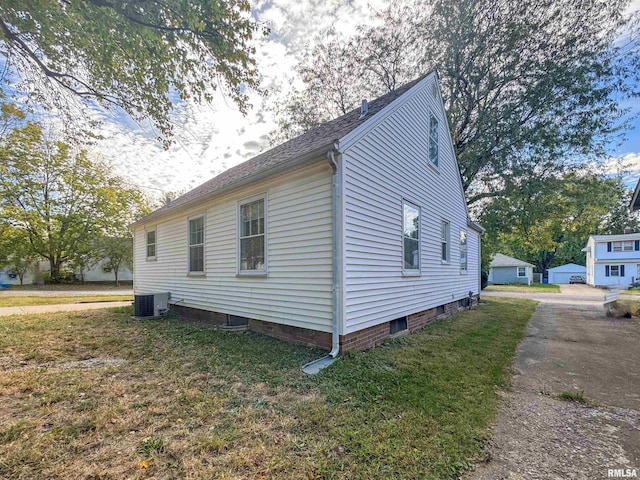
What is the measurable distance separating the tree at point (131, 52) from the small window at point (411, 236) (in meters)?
4.36

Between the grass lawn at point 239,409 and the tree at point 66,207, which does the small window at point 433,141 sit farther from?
the tree at point 66,207

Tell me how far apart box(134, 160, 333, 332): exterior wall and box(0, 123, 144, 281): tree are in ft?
71.5

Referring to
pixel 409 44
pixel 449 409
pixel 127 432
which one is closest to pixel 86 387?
pixel 127 432

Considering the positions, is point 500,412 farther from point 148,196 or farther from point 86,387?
point 148,196

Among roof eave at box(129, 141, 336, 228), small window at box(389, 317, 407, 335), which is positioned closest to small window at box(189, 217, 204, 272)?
roof eave at box(129, 141, 336, 228)

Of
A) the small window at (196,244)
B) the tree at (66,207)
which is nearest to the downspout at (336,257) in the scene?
the small window at (196,244)

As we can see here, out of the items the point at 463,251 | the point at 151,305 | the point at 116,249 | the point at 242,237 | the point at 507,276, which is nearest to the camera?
the point at 242,237

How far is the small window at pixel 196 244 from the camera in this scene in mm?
8405

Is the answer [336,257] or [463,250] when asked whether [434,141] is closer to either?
[463,250]

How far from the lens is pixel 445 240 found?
9.52 m

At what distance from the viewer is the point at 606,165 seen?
13266 millimetres

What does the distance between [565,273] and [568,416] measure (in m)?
48.4

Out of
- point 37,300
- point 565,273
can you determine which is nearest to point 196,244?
point 37,300

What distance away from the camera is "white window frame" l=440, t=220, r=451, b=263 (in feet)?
30.4
